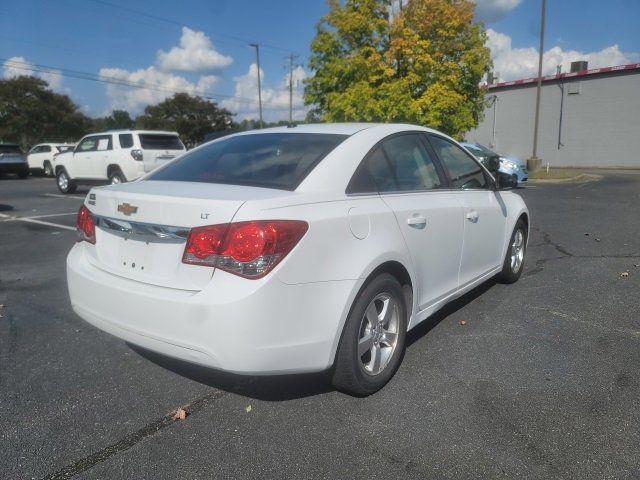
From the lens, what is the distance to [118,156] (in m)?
14.2

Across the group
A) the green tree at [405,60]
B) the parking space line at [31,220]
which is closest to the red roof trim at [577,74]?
the green tree at [405,60]

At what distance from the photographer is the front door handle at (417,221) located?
128 inches

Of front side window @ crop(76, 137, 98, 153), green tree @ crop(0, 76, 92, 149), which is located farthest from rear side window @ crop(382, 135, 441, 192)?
green tree @ crop(0, 76, 92, 149)

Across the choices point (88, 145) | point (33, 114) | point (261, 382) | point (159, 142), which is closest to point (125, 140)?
point (159, 142)

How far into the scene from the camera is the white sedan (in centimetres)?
246

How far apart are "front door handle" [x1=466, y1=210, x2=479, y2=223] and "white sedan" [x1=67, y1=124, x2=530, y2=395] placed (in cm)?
20

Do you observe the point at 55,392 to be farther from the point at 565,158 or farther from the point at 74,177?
the point at 565,158

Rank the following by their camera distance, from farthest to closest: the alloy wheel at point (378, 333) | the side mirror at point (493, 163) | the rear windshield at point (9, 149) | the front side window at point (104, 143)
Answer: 1. the rear windshield at point (9, 149)
2. the front side window at point (104, 143)
3. the side mirror at point (493, 163)
4. the alloy wheel at point (378, 333)

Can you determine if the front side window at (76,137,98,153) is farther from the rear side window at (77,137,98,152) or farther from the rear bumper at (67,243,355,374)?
the rear bumper at (67,243,355,374)

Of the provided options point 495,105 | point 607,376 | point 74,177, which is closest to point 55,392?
point 607,376

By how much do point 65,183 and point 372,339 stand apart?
51.5ft

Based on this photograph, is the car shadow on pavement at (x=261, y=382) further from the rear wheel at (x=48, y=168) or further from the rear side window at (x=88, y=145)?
the rear wheel at (x=48, y=168)

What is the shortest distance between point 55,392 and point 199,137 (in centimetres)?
5681

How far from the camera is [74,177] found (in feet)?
51.7
